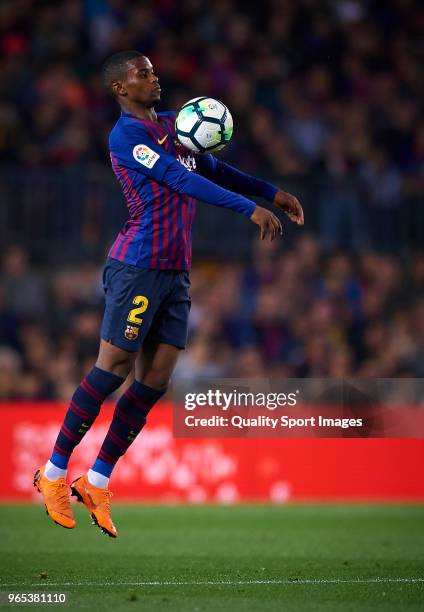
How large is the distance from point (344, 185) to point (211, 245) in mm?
1551

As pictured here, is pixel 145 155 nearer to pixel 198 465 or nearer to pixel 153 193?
pixel 153 193

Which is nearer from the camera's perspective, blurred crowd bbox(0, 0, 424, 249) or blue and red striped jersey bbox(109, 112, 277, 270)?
blue and red striped jersey bbox(109, 112, 277, 270)

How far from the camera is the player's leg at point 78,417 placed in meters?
5.95

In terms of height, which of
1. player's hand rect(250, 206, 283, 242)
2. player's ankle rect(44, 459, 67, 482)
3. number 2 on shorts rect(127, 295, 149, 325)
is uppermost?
player's hand rect(250, 206, 283, 242)

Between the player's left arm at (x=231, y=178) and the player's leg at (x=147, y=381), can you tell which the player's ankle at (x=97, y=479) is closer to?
the player's leg at (x=147, y=381)

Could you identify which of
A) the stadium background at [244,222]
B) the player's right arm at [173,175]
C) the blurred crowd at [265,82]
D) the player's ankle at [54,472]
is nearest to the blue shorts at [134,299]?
the player's right arm at [173,175]

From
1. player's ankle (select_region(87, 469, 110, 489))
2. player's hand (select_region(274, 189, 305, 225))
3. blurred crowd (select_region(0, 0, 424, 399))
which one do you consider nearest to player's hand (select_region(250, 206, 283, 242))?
player's hand (select_region(274, 189, 305, 225))

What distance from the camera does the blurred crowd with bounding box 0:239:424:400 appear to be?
1161 cm

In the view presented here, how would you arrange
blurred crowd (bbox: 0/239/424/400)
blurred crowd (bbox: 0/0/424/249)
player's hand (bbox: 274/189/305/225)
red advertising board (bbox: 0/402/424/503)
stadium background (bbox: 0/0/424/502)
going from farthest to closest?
blurred crowd (bbox: 0/0/424/249) < blurred crowd (bbox: 0/239/424/400) < stadium background (bbox: 0/0/424/502) < red advertising board (bbox: 0/402/424/503) < player's hand (bbox: 274/189/305/225)

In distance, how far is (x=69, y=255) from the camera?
12.6 metres

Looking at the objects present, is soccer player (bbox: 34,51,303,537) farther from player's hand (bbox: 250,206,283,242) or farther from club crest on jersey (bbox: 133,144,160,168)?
player's hand (bbox: 250,206,283,242)

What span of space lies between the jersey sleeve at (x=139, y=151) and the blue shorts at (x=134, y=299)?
49 cm

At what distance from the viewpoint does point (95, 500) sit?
6047 millimetres

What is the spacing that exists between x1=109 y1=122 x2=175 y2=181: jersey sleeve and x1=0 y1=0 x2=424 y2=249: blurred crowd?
6887 millimetres
